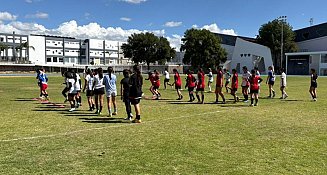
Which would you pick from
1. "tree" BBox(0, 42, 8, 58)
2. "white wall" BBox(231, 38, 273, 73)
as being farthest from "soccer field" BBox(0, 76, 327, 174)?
"tree" BBox(0, 42, 8, 58)

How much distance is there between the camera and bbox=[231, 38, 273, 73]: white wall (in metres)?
85.6

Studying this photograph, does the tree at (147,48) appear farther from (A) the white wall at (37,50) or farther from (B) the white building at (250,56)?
(A) the white wall at (37,50)

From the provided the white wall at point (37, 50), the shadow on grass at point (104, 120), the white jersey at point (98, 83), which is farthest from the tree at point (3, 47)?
the shadow on grass at point (104, 120)

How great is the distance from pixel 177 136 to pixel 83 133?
2570mm

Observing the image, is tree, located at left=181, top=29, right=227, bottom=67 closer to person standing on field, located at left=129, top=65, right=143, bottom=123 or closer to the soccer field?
the soccer field

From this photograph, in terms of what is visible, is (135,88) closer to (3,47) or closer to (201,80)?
(201,80)

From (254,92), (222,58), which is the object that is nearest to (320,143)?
(254,92)

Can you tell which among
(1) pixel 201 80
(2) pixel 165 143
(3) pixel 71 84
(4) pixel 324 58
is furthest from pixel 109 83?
(4) pixel 324 58

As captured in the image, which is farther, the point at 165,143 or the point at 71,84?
the point at 71,84

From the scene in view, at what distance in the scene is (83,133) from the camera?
830cm

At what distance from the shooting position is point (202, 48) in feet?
276

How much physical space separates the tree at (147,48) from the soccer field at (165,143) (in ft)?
254

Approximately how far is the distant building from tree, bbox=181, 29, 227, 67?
18.5 meters

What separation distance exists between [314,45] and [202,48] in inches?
1289
